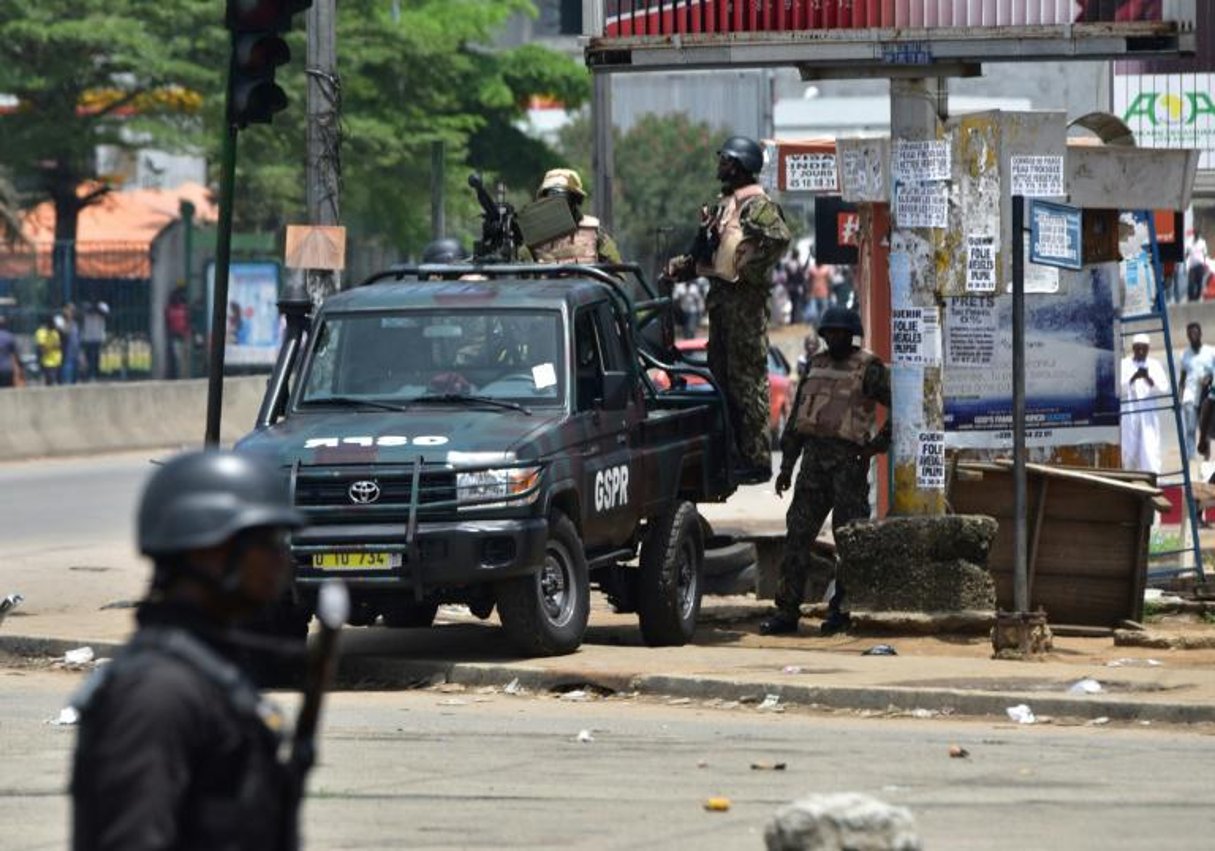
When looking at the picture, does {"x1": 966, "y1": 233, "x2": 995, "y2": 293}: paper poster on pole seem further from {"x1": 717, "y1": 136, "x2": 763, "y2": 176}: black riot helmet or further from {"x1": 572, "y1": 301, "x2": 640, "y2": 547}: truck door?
{"x1": 572, "y1": 301, "x2": 640, "y2": 547}: truck door

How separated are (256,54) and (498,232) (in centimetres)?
191

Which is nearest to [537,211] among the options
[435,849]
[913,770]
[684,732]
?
[684,732]

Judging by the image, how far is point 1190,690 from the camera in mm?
12680

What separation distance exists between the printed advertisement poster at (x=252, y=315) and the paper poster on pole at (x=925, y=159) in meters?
28.0

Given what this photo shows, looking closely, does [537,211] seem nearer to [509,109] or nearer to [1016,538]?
[1016,538]

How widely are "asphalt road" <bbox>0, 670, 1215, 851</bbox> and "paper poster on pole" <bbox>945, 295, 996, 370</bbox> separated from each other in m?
4.22

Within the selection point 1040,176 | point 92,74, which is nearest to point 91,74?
point 92,74

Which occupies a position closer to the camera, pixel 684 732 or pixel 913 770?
pixel 913 770

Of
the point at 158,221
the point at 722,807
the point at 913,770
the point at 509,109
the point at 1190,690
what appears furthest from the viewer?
the point at 158,221

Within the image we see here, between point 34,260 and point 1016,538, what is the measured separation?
90.0 feet

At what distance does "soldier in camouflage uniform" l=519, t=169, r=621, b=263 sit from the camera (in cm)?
1684

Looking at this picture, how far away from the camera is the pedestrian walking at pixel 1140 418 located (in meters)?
23.2

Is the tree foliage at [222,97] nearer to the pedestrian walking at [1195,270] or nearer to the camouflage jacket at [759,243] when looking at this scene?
the pedestrian walking at [1195,270]

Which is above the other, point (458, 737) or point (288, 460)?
point (288, 460)
